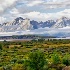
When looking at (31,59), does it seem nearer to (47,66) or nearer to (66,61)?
(47,66)

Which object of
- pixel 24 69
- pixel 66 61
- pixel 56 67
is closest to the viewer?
pixel 56 67

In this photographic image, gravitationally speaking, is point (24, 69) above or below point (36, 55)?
below

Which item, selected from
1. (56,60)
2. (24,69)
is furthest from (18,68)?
(56,60)

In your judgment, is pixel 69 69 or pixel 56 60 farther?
pixel 56 60

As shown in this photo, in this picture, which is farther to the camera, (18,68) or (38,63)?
(18,68)

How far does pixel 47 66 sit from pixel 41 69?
107 inches

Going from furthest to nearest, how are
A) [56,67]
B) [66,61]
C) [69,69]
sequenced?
[66,61] → [56,67] → [69,69]

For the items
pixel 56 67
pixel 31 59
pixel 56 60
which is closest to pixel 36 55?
pixel 31 59

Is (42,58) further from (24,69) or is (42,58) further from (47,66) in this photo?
(24,69)

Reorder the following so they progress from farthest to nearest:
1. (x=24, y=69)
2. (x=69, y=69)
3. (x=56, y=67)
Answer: (x=24, y=69), (x=56, y=67), (x=69, y=69)

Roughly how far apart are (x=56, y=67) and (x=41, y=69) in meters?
6.25

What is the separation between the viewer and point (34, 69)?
99.5 meters

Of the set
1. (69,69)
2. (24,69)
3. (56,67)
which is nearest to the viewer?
(69,69)

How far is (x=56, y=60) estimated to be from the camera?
117m
